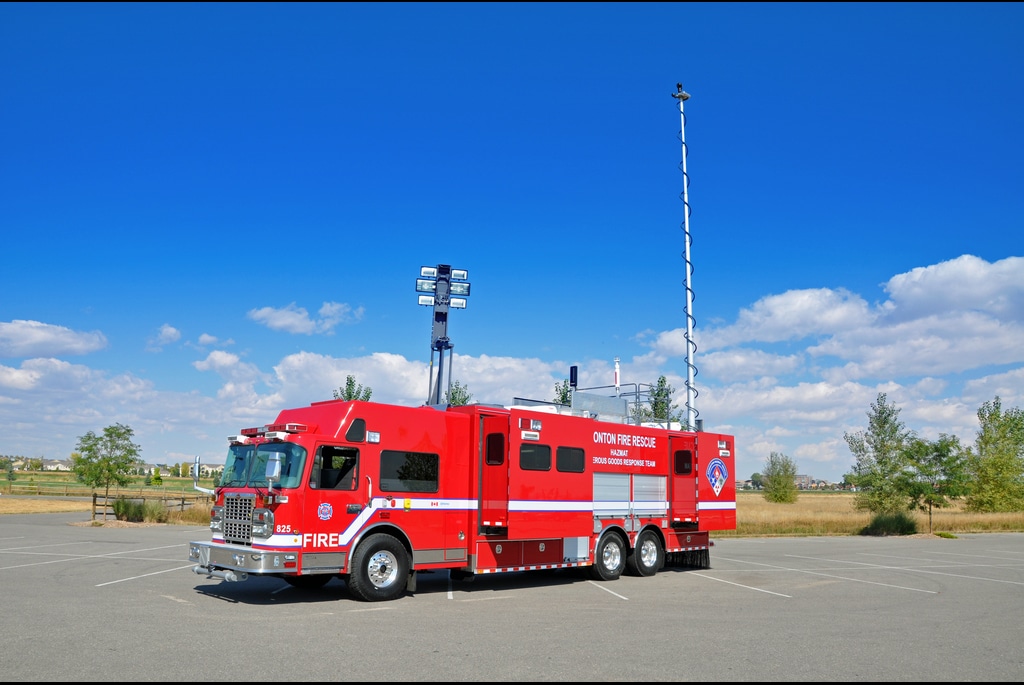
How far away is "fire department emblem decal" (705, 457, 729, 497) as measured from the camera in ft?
67.2

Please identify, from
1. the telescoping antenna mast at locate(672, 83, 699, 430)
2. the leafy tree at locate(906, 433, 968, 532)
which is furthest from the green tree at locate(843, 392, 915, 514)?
the telescoping antenna mast at locate(672, 83, 699, 430)

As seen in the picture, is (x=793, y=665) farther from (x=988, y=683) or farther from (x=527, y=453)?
(x=527, y=453)

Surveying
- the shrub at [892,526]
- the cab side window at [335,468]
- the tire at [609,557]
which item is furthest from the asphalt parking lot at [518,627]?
the shrub at [892,526]

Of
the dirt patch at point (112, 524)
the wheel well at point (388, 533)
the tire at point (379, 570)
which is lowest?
the dirt patch at point (112, 524)

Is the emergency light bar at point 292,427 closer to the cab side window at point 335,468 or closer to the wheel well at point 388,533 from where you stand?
the cab side window at point 335,468

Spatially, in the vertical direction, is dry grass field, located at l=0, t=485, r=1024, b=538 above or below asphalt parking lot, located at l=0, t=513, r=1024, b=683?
below

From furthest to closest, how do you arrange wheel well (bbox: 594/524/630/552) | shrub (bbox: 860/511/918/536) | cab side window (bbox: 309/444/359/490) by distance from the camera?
shrub (bbox: 860/511/918/536) < wheel well (bbox: 594/524/630/552) < cab side window (bbox: 309/444/359/490)

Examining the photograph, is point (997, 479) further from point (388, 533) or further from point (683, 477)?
point (388, 533)

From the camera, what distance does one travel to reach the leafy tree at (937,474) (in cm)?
3628

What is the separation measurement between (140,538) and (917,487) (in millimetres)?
31824

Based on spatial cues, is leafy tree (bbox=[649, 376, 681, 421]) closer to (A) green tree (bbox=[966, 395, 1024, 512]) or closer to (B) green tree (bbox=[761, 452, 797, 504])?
(A) green tree (bbox=[966, 395, 1024, 512])

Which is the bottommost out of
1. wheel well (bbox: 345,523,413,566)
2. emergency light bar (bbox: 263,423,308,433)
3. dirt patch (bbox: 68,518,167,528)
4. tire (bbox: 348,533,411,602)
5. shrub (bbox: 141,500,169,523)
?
dirt patch (bbox: 68,518,167,528)

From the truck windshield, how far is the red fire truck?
0.08ft

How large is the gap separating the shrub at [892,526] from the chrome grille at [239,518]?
108 ft
